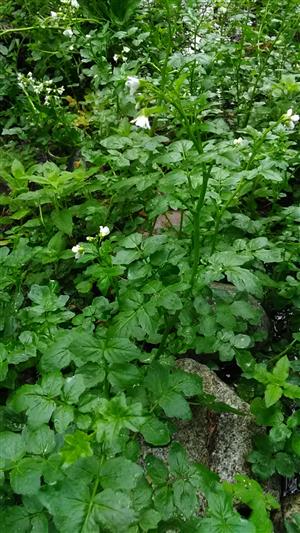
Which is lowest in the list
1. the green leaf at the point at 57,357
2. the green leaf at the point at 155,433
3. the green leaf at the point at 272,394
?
the green leaf at the point at 272,394

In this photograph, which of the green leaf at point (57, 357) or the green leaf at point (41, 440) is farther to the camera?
the green leaf at point (57, 357)

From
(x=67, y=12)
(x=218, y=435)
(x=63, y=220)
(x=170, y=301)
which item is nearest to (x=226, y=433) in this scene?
(x=218, y=435)

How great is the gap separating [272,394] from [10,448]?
756 mm

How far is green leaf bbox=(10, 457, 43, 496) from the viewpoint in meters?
1.25

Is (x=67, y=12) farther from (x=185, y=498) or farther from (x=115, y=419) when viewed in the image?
(x=185, y=498)

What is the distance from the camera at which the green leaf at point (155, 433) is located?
134cm

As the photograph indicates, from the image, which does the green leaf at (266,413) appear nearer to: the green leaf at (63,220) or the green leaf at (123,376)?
the green leaf at (123,376)

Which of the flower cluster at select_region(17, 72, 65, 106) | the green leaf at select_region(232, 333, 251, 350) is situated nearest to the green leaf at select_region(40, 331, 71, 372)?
the green leaf at select_region(232, 333, 251, 350)

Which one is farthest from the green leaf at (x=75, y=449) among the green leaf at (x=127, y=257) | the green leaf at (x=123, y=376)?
the green leaf at (x=127, y=257)

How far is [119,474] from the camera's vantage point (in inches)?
46.3

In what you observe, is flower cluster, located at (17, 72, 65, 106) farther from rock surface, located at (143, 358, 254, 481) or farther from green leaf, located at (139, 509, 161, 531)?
green leaf, located at (139, 509, 161, 531)

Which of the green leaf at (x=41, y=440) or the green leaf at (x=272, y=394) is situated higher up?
the green leaf at (x=41, y=440)

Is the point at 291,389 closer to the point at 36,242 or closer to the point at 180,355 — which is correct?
the point at 180,355

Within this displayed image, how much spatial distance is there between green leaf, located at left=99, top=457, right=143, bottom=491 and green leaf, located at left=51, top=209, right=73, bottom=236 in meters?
1.31
